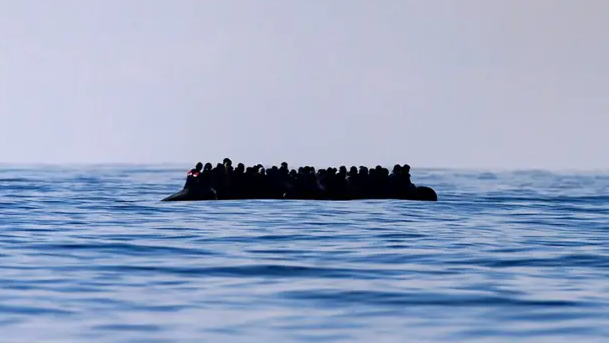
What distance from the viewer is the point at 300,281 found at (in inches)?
898

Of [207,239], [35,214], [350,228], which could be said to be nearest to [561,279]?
[207,239]

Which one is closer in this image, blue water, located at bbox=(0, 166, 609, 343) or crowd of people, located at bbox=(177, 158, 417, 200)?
blue water, located at bbox=(0, 166, 609, 343)

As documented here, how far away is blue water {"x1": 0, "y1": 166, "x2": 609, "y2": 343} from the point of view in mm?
17281

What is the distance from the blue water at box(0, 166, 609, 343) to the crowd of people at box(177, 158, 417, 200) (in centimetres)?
1649

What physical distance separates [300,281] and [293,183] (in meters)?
38.4

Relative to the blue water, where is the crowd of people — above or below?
above

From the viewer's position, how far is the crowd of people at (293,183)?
59531mm

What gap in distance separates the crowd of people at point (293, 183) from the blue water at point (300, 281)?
54.1ft

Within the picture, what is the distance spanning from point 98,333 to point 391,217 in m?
29.7

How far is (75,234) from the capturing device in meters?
35.2

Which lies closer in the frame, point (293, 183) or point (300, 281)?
point (300, 281)

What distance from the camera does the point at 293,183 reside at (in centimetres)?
6119

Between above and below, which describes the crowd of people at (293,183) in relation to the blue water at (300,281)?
above

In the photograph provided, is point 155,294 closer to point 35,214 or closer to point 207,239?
point 207,239
